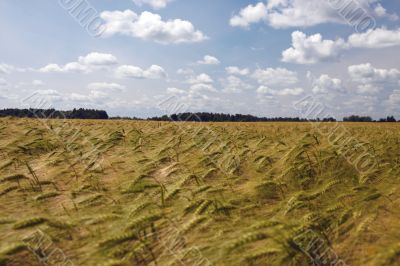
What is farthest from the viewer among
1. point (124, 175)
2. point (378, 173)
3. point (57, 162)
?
point (57, 162)

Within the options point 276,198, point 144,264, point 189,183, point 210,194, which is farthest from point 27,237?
point 276,198

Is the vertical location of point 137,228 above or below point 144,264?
above

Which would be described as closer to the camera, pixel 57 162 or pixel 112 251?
pixel 112 251

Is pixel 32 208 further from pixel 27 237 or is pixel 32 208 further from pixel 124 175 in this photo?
pixel 124 175

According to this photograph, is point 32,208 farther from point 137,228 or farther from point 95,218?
point 137,228

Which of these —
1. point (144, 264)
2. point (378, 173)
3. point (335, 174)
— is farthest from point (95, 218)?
point (378, 173)

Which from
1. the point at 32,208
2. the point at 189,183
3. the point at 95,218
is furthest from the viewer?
the point at 189,183

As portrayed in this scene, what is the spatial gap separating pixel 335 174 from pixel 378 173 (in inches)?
22.2

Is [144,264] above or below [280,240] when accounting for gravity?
below

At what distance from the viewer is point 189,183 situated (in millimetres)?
4660

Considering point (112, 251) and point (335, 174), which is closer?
point (112, 251)

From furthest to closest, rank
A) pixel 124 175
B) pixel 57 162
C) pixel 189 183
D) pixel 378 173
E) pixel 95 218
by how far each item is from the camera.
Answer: pixel 57 162
pixel 124 175
pixel 378 173
pixel 189 183
pixel 95 218

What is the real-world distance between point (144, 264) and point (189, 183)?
2013 mm

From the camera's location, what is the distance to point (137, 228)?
2.87 m
